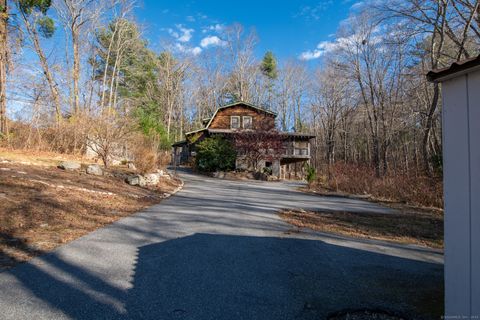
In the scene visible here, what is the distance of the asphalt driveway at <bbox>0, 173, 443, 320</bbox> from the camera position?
2922mm

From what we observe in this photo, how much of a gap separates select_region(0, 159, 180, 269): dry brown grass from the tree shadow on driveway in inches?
37.2

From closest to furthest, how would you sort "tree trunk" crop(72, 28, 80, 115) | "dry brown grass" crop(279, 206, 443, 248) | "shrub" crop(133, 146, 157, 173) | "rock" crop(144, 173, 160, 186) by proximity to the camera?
"dry brown grass" crop(279, 206, 443, 248) → "rock" crop(144, 173, 160, 186) → "shrub" crop(133, 146, 157, 173) → "tree trunk" crop(72, 28, 80, 115)

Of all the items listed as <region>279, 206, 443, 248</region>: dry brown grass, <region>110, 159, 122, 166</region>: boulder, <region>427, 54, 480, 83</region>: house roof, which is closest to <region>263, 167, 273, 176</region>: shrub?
<region>110, 159, 122, 166</region>: boulder

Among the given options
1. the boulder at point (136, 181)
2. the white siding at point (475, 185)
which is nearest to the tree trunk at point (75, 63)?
the boulder at point (136, 181)

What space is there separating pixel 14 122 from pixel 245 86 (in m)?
30.6

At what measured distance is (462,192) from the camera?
8.19ft

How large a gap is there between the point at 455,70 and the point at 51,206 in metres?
7.83

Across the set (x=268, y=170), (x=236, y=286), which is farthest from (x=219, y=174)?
(x=236, y=286)

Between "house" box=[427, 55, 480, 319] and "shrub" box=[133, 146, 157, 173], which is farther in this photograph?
"shrub" box=[133, 146, 157, 173]

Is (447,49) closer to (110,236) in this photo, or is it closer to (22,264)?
(110,236)

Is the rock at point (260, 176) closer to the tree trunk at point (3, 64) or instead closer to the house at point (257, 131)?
the house at point (257, 131)

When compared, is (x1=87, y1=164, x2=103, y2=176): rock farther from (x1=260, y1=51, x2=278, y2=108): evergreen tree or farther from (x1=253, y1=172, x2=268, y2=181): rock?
(x1=260, y1=51, x2=278, y2=108): evergreen tree

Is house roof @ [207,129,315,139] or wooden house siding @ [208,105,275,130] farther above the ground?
wooden house siding @ [208,105,275,130]

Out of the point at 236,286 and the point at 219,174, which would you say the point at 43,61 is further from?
the point at 236,286
